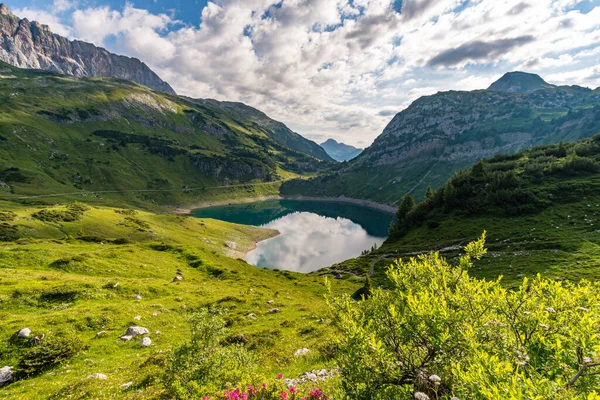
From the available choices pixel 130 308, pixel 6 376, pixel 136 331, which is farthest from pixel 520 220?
pixel 6 376

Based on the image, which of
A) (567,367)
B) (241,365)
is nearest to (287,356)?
(241,365)

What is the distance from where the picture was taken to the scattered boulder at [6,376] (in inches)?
699

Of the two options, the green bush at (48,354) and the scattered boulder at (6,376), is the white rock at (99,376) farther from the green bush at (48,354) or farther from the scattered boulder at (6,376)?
the scattered boulder at (6,376)

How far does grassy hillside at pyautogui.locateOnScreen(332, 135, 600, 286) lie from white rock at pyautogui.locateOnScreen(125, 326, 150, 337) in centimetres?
5131

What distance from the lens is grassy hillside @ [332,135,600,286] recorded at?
52531 mm

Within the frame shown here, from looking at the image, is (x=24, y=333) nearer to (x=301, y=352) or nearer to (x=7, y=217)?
(x=301, y=352)

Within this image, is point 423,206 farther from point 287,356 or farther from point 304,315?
point 287,356

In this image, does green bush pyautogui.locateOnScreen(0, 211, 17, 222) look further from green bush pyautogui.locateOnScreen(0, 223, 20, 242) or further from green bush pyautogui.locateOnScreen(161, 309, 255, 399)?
green bush pyautogui.locateOnScreen(161, 309, 255, 399)

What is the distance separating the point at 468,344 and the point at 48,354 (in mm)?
27900

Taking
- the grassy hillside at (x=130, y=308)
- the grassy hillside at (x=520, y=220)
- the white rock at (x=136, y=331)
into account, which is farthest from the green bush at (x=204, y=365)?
the grassy hillside at (x=520, y=220)

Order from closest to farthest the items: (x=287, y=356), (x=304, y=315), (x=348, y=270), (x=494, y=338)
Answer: (x=494, y=338), (x=287, y=356), (x=304, y=315), (x=348, y=270)

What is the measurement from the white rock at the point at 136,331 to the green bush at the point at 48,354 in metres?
4.05

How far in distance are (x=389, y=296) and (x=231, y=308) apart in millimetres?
29873

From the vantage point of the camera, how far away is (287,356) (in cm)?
2167
